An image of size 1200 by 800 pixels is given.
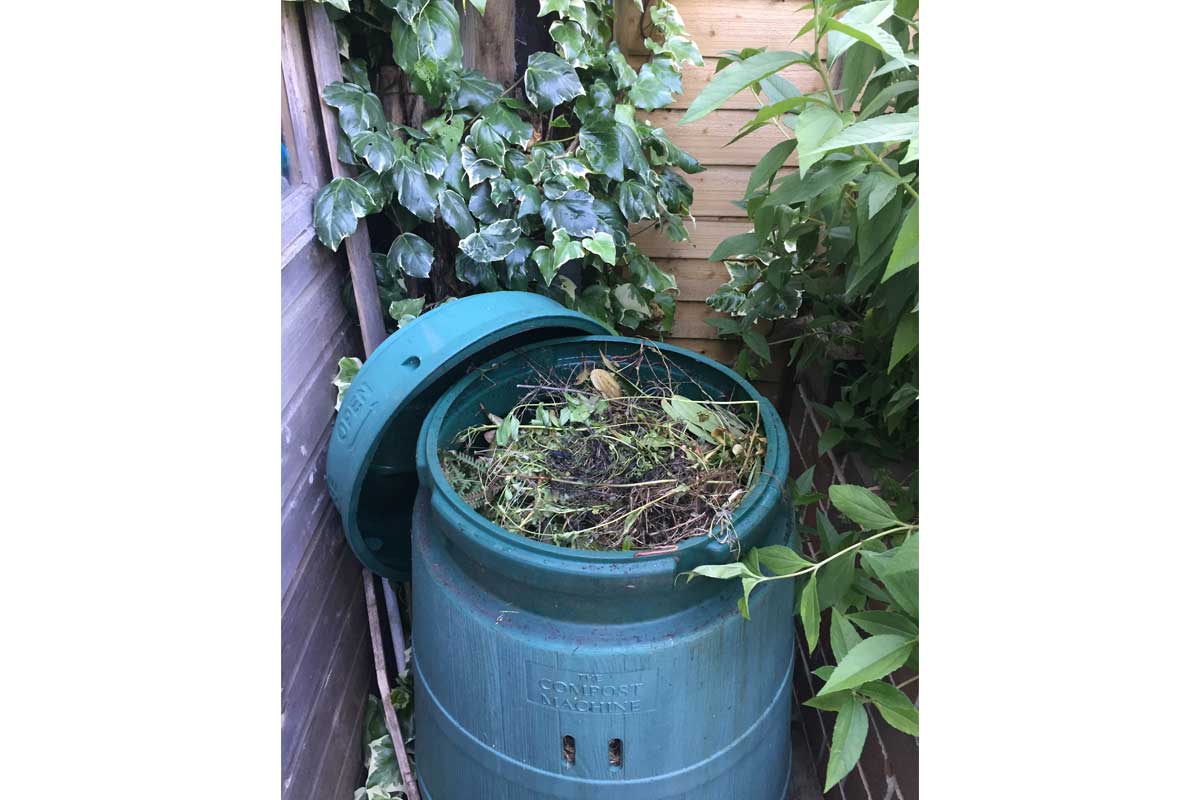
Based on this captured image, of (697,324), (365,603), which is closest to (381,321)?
(365,603)

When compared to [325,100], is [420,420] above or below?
below

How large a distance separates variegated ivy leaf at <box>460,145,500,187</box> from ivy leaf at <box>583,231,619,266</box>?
0.19 m

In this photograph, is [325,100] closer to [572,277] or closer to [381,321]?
[381,321]

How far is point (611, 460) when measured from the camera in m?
1.11

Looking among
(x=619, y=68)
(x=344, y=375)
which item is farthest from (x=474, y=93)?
(x=344, y=375)

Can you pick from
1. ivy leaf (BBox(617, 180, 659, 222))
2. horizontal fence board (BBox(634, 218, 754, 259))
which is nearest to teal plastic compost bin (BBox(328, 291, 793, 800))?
ivy leaf (BBox(617, 180, 659, 222))

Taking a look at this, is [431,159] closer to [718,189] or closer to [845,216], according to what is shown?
[845,216]

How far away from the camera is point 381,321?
4.56ft

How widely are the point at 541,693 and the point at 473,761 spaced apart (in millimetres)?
192

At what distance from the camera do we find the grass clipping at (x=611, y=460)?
101cm

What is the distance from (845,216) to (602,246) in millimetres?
400

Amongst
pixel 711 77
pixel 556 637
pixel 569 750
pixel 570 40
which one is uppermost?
pixel 570 40

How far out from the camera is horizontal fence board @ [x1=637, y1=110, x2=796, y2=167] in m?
1.81

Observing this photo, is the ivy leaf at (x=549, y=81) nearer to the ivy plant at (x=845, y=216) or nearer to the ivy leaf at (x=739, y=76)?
the ivy plant at (x=845, y=216)
